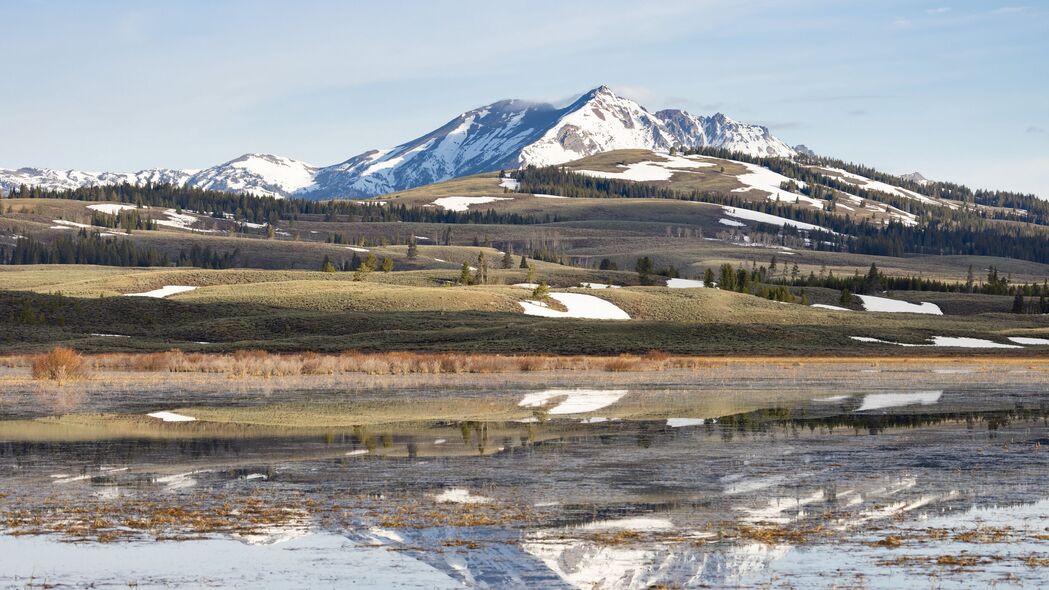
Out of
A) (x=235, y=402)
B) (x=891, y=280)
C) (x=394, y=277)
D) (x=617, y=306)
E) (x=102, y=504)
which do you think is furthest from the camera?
(x=891, y=280)

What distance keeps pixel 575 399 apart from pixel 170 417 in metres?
15.0

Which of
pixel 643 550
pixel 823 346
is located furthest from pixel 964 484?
pixel 823 346

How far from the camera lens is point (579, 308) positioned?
124 m

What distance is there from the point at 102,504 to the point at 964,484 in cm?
1511

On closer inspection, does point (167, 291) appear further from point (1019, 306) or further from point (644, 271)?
point (1019, 306)

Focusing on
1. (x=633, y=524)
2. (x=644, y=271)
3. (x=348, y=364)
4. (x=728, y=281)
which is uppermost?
(x=644, y=271)

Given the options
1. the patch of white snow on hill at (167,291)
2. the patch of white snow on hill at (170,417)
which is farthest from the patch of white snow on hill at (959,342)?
the patch of white snow on hill at (167,291)

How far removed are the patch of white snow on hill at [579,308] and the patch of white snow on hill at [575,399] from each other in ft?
220

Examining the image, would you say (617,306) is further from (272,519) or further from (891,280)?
(272,519)

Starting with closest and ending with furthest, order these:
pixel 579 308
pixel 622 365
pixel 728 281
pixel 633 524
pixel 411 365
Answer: pixel 633 524 < pixel 411 365 < pixel 622 365 < pixel 579 308 < pixel 728 281

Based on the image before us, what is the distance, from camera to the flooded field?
15.5 m

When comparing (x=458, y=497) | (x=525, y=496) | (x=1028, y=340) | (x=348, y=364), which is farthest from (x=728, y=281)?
(x=458, y=497)

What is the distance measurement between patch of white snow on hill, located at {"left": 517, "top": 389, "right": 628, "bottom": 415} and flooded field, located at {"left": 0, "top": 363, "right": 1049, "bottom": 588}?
20.8 inches

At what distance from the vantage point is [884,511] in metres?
19.8
